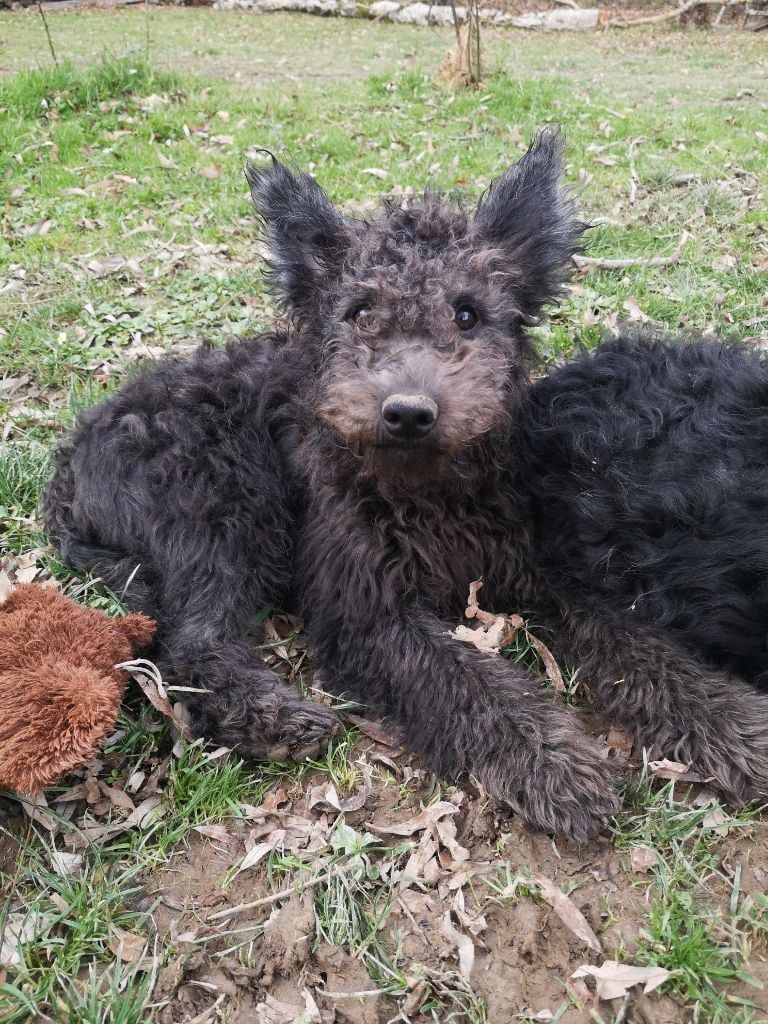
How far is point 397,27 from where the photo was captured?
17.4 m

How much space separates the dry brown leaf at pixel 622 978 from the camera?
216 cm

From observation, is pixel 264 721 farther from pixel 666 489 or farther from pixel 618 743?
pixel 666 489

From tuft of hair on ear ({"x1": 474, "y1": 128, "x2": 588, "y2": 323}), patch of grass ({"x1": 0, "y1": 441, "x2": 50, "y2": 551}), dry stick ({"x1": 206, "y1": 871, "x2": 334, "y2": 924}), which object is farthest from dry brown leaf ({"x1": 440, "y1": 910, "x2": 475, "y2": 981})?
patch of grass ({"x1": 0, "y1": 441, "x2": 50, "y2": 551})

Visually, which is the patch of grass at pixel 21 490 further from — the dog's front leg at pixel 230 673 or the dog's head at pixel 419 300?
the dog's head at pixel 419 300

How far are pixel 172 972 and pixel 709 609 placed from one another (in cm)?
217

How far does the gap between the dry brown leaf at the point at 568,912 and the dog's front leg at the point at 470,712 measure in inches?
7.5

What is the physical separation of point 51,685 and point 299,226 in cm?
211

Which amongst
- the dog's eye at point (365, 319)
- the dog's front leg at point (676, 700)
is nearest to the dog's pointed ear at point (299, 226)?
the dog's eye at point (365, 319)

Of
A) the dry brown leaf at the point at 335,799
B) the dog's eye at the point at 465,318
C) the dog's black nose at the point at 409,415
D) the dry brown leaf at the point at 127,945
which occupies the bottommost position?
the dry brown leaf at the point at 335,799

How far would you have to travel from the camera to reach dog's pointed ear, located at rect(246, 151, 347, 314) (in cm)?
343

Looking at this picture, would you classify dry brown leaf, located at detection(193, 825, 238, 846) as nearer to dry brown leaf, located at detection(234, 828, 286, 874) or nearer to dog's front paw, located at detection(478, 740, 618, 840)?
dry brown leaf, located at detection(234, 828, 286, 874)

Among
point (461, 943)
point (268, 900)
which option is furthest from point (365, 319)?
point (461, 943)

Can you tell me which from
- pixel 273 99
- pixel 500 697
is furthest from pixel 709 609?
pixel 273 99

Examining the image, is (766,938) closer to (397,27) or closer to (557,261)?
(557,261)
